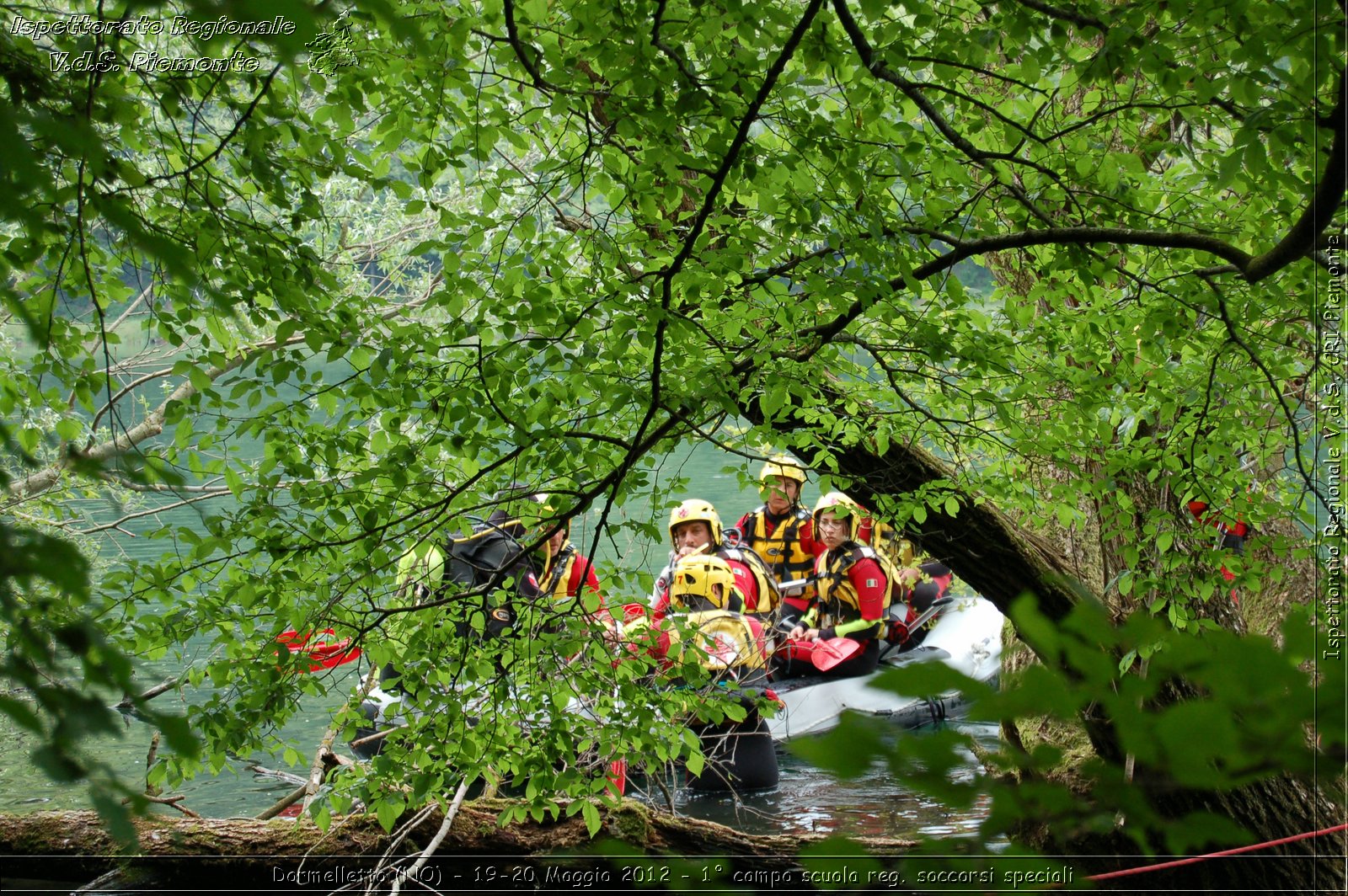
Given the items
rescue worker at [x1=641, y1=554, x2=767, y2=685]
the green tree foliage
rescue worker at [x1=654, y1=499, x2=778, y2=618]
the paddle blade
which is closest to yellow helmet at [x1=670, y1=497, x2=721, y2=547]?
rescue worker at [x1=654, y1=499, x2=778, y2=618]

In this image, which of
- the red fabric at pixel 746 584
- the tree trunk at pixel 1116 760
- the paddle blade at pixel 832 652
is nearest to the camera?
the tree trunk at pixel 1116 760

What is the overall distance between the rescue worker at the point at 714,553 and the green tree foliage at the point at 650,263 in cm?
486

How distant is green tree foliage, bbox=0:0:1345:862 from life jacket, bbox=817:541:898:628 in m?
6.16

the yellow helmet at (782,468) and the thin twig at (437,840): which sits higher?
the yellow helmet at (782,468)

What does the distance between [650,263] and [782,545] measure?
7.75m

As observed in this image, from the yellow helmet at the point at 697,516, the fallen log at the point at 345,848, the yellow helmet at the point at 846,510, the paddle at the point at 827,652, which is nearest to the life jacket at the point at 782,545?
the yellow helmet at the point at 846,510

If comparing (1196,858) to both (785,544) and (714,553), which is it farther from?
(785,544)

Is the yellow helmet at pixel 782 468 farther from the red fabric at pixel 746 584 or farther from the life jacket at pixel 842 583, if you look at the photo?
the life jacket at pixel 842 583

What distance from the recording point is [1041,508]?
154 inches

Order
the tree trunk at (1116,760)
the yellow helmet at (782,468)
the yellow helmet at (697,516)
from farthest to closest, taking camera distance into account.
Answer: the yellow helmet at (697,516) → the tree trunk at (1116,760) → the yellow helmet at (782,468)

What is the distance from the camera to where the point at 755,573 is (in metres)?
8.70

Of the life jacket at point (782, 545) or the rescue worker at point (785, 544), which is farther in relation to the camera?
the life jacket at point (782, 545)

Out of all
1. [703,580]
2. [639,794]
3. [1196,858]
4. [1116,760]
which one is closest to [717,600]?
[703,580]

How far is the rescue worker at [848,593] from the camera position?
379 inches
